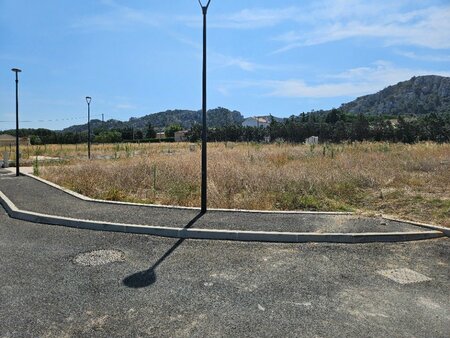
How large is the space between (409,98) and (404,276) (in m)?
126

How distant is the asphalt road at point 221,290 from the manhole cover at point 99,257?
0.09 m

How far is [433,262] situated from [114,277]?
458cm

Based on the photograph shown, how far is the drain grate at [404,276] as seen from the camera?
4.71 m

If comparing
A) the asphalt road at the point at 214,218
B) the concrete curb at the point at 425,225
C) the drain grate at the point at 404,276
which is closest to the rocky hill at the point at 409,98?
the concrete curb at the point at 425,225

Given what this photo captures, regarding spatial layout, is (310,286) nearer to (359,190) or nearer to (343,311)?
(343,311)

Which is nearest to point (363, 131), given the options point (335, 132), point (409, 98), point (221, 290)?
point (335, 132)

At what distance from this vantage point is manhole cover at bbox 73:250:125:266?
530cm

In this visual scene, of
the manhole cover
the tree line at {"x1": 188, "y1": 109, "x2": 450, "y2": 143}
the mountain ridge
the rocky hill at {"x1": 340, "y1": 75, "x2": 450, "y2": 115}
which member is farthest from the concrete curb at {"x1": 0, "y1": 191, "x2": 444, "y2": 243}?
the rocky hill at {"x1": 340, "y1": 75, "x2": 450, "y2": 115}

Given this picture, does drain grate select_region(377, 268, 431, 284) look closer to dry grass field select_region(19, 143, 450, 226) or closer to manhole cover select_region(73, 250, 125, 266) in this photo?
dry grass field select_region(19, 143, 450, 226)

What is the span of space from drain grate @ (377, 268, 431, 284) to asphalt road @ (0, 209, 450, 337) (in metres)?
0.07

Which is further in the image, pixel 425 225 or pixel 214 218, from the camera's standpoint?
pixel 214 218

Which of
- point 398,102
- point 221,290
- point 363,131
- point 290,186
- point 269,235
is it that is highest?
point 398,102

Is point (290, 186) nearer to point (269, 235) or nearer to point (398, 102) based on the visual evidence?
point (269, 235)

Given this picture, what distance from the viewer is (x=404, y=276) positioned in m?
4.85
